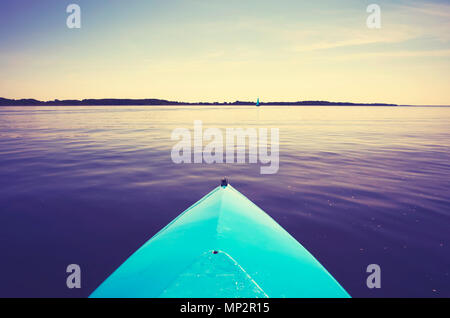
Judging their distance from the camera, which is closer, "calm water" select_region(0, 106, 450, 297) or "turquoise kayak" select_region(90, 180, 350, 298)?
"turquoise kayak" select_region(90, 180, 350, 298)

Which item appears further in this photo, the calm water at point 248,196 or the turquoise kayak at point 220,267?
the calm water at point 248,196

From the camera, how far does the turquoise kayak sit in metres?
2.25

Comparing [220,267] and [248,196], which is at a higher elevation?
[220,267]

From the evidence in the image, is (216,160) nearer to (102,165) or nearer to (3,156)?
(102,165)

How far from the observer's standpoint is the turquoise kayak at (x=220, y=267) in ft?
7.39

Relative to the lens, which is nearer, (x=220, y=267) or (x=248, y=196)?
(x=220, y=267)

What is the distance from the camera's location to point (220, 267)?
7.86ft

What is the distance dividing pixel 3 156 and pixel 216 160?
32.2 feet
